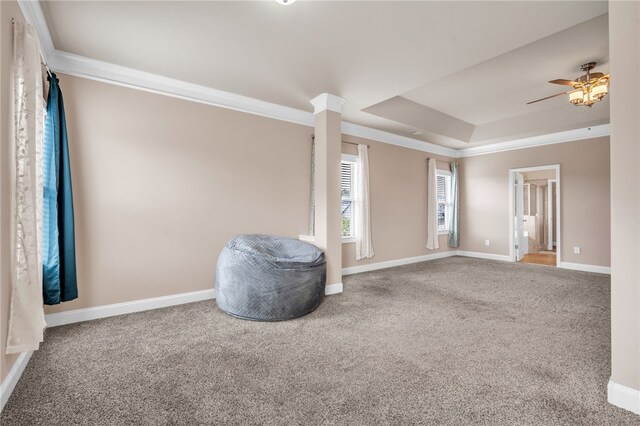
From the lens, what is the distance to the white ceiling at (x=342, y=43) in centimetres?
223

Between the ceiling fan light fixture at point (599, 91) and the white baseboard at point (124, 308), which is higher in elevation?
the ceiling fan light fixture at point (599, 91)

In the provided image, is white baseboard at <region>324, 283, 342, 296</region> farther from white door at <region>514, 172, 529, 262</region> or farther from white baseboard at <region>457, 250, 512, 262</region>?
white door at <region>514, 172, 529, 262</region>

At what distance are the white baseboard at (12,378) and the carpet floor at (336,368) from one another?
0.16 ft

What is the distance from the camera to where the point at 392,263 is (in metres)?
5.79

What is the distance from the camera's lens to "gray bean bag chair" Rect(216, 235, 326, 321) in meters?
2.96

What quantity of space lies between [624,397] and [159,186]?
13.5 ft

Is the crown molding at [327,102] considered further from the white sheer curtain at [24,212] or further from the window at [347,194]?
the white sheer curtain at [24,212]

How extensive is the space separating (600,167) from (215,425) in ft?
22.4

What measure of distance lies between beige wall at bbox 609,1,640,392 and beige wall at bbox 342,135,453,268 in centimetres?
364

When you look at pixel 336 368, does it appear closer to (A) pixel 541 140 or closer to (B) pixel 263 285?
(B) pixel 263 285

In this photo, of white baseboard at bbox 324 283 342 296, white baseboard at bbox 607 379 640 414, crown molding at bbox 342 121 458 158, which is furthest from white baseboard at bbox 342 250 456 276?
white baseboard at bbox 607 379 640 414

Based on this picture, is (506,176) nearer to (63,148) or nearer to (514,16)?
(514,16)

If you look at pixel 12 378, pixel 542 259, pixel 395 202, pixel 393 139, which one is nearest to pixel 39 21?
pixel 12 378

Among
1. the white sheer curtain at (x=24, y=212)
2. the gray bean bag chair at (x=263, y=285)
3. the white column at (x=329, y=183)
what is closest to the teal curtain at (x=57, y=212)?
the white sheer curtain at (x=24, y=212)
